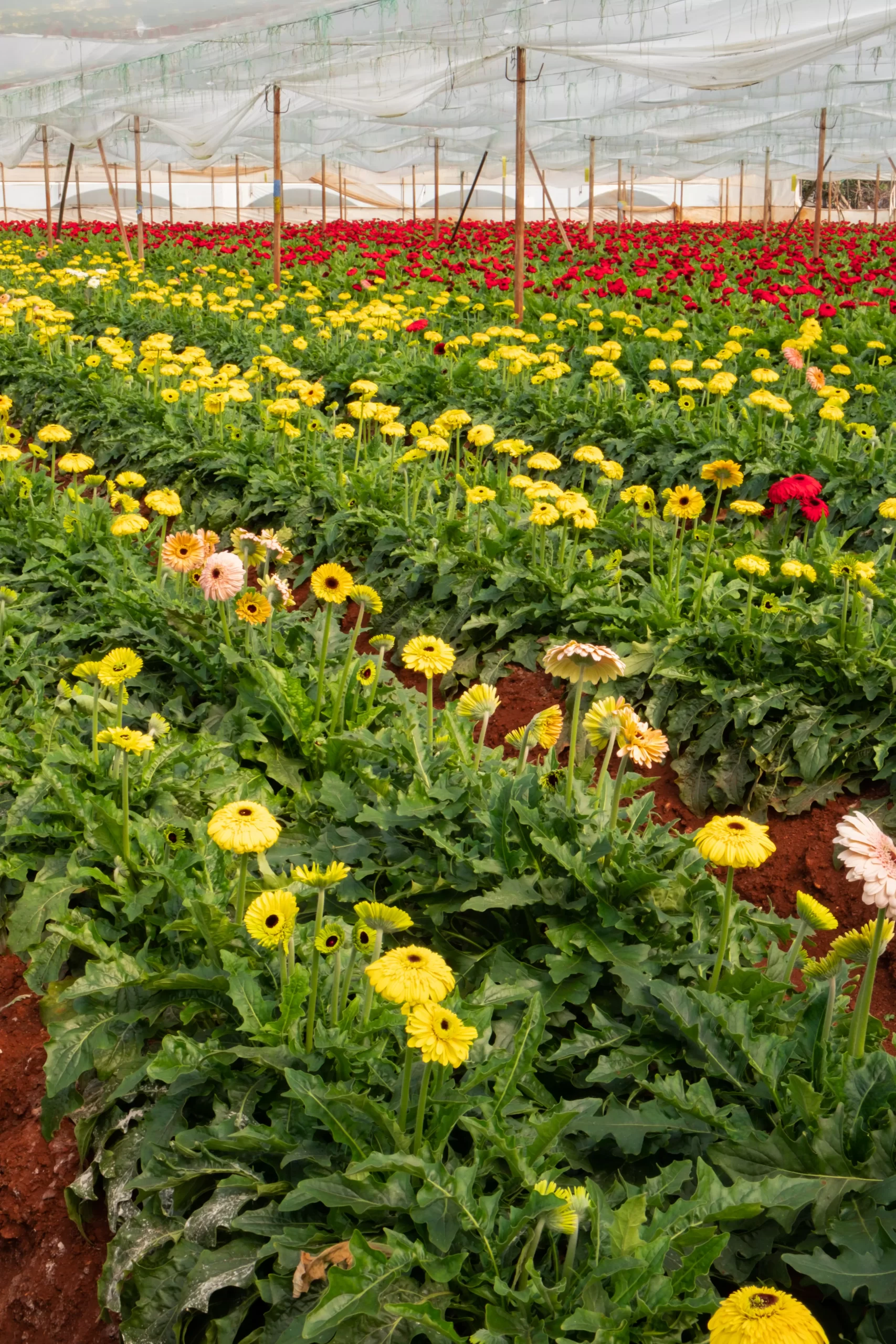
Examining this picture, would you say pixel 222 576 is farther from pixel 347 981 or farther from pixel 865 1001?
pixel 865 1001

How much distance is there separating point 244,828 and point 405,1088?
62 centimetres

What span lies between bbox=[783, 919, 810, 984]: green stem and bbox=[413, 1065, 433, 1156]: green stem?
0.93 meters

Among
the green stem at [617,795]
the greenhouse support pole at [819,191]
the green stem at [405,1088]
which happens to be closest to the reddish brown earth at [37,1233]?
the green stem at [405,1088]

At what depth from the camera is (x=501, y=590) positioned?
18.8 ft

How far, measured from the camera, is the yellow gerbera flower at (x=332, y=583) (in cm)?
374

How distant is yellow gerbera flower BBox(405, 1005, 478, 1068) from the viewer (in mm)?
2129

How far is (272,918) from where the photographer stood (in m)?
2.59

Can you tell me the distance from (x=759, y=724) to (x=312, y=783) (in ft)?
6.26

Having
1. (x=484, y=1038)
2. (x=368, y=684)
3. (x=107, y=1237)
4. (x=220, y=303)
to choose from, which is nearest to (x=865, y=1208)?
(x=484, y=1038)

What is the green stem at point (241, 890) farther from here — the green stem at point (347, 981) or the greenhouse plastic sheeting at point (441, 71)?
the greenhouse plastic sheeting at point (441, 71)

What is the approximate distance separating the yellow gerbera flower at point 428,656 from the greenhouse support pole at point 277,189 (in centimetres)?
1054

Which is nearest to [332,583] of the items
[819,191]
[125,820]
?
[125,820]

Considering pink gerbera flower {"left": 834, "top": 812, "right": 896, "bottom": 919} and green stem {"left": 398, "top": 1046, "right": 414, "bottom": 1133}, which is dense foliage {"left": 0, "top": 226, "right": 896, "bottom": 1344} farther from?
pink gerbera flower {"left": 834, "top": 812, "right": 896, "bottom": 919}

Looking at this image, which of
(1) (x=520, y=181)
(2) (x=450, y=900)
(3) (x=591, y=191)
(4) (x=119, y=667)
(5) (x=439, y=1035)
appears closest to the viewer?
(5) (x=439, y=1035)
